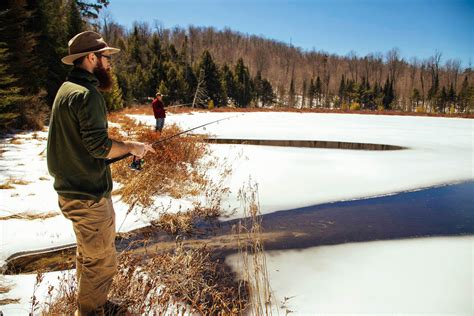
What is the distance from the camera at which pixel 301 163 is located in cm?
1082

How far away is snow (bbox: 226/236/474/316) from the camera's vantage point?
343cm

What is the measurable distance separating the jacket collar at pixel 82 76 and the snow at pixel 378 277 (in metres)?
2.94

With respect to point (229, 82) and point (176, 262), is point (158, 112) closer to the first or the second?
point (176, 262)

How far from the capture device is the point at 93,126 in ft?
6.74

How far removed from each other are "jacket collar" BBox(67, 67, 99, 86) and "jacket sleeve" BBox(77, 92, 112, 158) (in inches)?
6.0

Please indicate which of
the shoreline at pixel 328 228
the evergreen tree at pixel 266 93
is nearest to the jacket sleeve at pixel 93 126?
the shoreline at pixel 328 228

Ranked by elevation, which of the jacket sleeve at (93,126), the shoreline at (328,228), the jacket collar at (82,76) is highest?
the jacket collar at (82,76)

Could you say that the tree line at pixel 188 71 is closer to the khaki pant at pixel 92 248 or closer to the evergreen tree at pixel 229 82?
the evergreen tree at pixel 229 82

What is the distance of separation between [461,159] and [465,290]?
1053cm

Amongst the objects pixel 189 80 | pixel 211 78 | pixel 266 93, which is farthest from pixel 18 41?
pixel 266 93

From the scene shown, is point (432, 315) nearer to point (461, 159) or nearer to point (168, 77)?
point (461, 159)

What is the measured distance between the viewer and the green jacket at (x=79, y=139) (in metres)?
2.04

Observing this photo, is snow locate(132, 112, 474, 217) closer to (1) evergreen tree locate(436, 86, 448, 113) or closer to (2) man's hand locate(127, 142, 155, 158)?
(2) man's hand locate(127, 142, 155, 158)

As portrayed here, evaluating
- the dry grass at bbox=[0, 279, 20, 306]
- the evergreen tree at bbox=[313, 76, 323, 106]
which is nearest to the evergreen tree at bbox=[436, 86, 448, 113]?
the evergreen tree at bbox=[313, 76, 323, 106]
